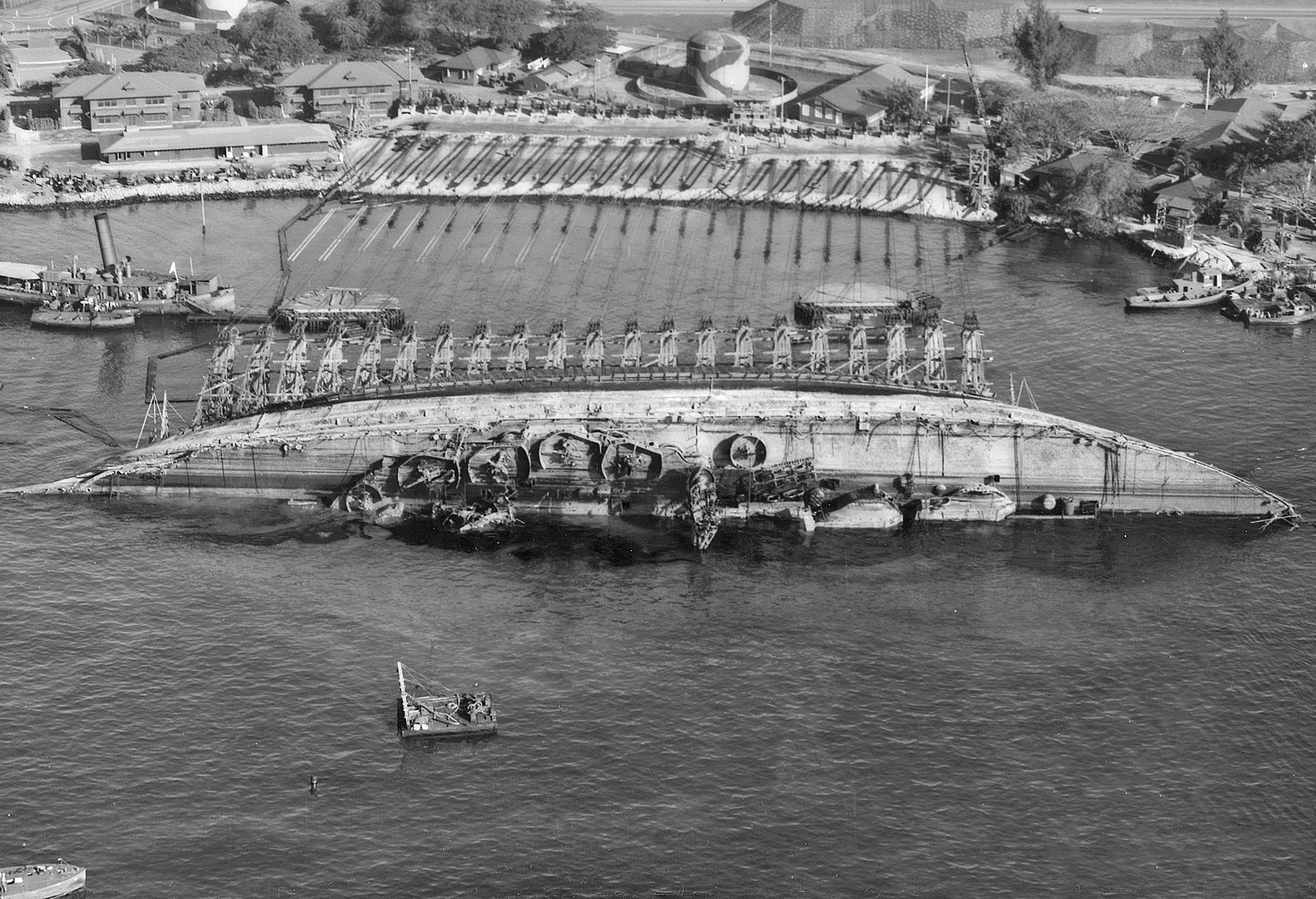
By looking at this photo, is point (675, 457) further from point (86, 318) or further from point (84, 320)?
point (86, 318)

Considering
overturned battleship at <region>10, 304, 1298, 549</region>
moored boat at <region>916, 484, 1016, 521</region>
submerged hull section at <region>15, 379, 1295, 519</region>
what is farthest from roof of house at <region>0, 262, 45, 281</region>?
moored boat at <region>916, 484, 1016, 521</region>

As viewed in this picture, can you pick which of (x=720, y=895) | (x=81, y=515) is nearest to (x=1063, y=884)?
(x=720, y=895)

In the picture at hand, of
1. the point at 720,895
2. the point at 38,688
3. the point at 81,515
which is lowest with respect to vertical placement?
the point at 720,895

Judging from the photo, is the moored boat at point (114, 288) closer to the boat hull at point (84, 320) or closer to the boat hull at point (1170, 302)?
the boat hull at point (84, 320)

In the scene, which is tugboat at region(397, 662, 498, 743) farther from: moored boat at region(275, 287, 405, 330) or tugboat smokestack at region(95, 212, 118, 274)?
tugboat smokestack at region(95, 212, 118, 274)

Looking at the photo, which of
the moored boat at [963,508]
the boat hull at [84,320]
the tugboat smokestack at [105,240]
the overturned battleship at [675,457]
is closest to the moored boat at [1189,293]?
the overturned battleship at [675,457]

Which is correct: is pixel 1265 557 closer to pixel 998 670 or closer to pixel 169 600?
pixel 998 670
